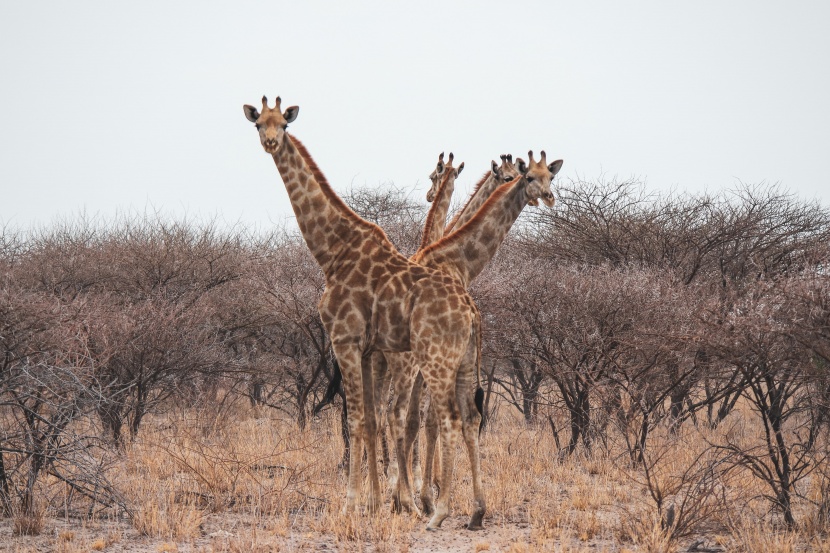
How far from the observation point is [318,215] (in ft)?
24.5

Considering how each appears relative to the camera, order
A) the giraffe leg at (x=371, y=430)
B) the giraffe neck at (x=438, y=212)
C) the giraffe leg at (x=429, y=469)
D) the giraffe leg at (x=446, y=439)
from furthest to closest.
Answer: the giraffe neck at (x=438, y=212) < the giraffe leg at (x=429, y=469) < the giraffe leg at (x=371, y=430) < the giraffe leg at (x=446, y=439)

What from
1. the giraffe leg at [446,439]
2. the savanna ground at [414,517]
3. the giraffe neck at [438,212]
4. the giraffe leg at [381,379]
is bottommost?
the savanna ground at [414,517]

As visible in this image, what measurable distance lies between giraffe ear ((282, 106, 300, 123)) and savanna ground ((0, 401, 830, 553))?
10.2 ft

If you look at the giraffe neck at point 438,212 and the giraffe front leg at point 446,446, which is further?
the giraffe neck at point 438,212

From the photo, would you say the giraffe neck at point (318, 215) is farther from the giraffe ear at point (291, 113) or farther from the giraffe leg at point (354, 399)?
the giraffe leg at point (354, 399)

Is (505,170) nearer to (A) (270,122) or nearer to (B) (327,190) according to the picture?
(B) (327,190)

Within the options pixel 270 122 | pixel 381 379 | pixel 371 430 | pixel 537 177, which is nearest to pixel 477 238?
pixel 537 177

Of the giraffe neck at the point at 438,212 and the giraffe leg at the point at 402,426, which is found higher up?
the giraffe neck at the point at 438,212

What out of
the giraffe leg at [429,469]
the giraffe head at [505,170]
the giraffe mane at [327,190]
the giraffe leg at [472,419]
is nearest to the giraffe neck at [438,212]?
the giraffe head at [505,170]

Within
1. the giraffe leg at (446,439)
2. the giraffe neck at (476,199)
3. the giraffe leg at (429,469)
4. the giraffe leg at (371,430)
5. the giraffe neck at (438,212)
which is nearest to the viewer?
the giraffe leg at (446,439)

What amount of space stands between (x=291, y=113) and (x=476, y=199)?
2.44 metres

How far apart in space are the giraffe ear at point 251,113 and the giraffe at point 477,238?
1.86m

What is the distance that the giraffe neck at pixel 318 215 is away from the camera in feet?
24.4

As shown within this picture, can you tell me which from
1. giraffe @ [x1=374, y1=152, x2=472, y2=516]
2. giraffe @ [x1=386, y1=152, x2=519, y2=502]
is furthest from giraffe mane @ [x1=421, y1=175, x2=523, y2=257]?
giraffe @ [x1=374, y1=152, x2=472, y2=516]
